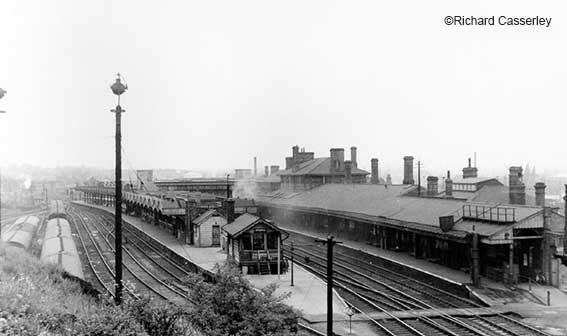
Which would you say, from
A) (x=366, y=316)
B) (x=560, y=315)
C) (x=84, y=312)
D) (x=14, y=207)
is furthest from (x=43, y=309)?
(x=14, y=207)

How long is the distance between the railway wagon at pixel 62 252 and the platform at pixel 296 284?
6742 millimetres

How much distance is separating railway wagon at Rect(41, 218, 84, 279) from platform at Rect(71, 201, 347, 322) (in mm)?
6742

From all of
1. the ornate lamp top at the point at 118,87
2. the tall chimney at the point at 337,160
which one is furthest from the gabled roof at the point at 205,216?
the ornate lamp top at the point at 118,87

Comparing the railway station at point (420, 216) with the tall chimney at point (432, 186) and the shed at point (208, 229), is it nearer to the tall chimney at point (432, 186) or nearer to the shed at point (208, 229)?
the tall chimney at point (432, 186)

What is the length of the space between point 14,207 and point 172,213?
56940 mm

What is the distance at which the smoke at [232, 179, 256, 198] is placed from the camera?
7491 centimetres

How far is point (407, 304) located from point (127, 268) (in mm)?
18220

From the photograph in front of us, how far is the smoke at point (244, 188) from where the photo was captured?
7491 cm

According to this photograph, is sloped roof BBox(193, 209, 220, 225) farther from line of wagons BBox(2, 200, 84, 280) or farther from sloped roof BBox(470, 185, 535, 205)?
sloped roof BBox(470, 185, 535, 205)

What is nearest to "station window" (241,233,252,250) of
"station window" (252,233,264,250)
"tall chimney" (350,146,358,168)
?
"station window" (252,233,264,250)

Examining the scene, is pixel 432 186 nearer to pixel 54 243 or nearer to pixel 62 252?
pixel 62 252

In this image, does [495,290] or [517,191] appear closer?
[495,290]

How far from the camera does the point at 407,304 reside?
22.3 metres

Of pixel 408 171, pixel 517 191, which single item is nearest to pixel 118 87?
pixel 517 191
